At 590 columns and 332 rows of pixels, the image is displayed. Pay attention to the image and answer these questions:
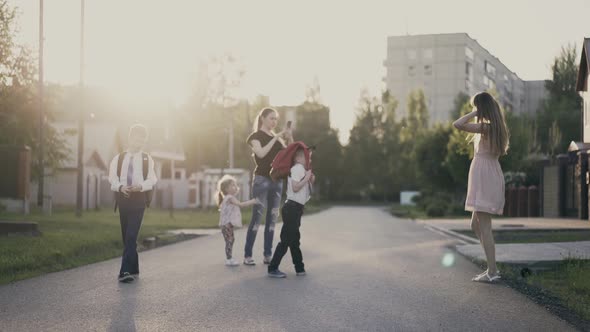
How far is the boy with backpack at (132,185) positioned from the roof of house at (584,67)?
804 inches

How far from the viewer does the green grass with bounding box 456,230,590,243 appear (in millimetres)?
13781

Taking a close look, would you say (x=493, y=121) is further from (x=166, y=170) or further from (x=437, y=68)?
(x=437, y=68)

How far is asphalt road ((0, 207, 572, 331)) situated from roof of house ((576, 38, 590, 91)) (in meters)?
17.1

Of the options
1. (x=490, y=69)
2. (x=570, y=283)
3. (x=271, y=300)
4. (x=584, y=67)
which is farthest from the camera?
(x=490, y=69)

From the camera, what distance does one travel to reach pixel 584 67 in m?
25.5

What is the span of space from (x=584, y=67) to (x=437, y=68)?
6424cm

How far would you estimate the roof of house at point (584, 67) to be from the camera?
24.7m

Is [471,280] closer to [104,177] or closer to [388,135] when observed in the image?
[104,177]

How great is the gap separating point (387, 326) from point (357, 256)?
5698mm

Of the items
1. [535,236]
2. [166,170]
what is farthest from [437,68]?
[535,236]

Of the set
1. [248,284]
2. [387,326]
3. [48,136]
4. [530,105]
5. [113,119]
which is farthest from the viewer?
[530,105]

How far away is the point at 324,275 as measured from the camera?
8516 mm

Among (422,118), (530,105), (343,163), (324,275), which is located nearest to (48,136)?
(324,275)

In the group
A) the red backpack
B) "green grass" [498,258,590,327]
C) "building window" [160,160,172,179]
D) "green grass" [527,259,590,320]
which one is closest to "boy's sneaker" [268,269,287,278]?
the red backpack
